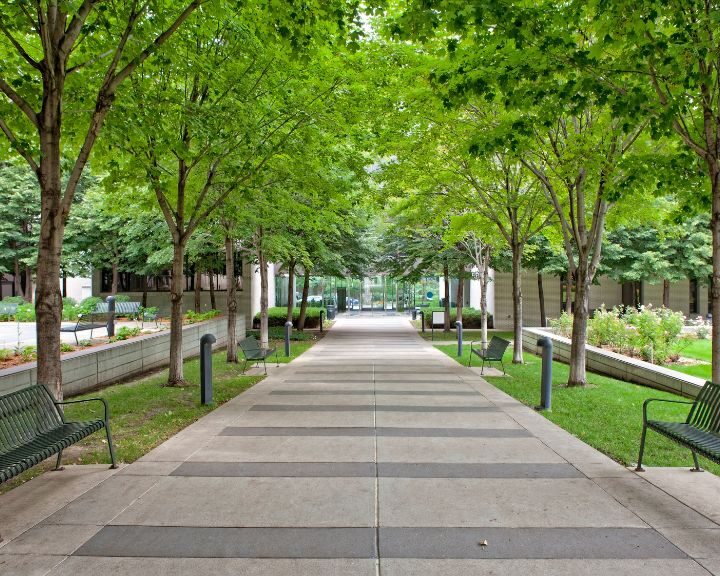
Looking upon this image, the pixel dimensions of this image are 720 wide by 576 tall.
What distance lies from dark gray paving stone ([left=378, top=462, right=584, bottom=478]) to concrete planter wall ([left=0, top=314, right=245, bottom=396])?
573 centimetres

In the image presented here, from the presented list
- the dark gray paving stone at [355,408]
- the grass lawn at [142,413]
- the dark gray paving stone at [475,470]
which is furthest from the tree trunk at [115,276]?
the dark gray paving stone at [475,470]

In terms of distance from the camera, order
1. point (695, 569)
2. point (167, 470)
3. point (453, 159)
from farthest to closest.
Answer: point (453, 159) < point (167, 470) < point (695, 569)

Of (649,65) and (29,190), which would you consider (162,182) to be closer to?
(649,65)

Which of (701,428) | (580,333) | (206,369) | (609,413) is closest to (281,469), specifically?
(206,369)

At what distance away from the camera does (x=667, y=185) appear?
755 cm

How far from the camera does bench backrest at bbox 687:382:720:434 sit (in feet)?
Result: 17.0

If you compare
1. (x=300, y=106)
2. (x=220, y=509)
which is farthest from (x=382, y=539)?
(x=300, y=106)

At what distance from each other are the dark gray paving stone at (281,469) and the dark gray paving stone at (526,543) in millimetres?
1381

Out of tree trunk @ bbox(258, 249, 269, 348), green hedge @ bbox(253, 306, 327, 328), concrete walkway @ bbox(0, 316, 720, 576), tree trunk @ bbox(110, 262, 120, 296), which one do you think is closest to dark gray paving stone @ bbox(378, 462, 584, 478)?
concrete walkway @ bbox(0, 316, 720, 576)

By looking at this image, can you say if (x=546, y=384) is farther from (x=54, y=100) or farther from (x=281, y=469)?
(x=54, y=100)

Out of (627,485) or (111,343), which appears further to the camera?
(111,343)

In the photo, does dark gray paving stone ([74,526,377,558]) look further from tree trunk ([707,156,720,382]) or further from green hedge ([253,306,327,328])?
green hedge ([253,306,327,328])

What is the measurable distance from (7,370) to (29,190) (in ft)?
92.4

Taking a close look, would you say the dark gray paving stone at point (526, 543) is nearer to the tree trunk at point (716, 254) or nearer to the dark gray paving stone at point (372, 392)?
the tree trunk at point (716, 254)
